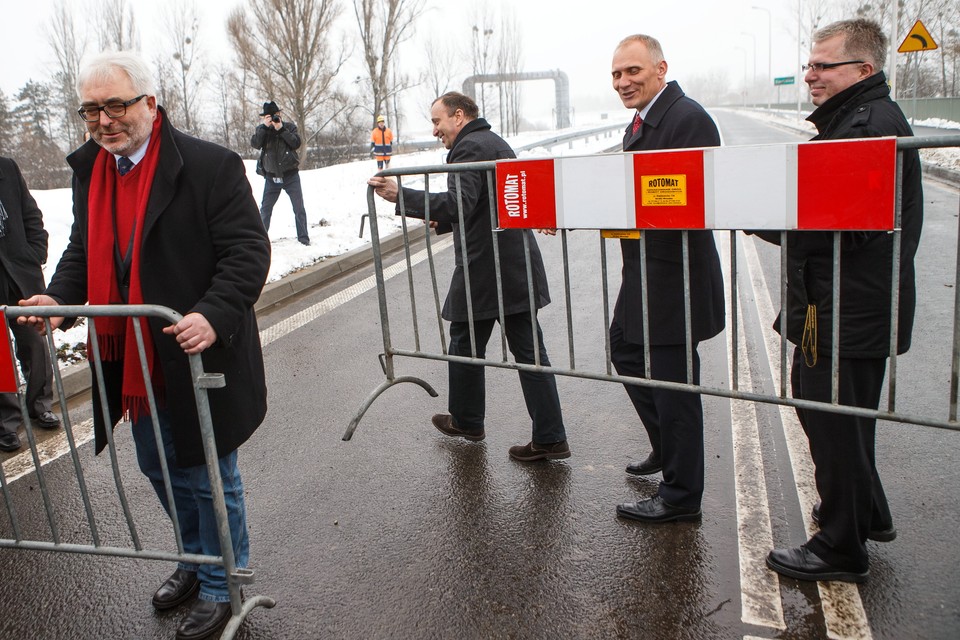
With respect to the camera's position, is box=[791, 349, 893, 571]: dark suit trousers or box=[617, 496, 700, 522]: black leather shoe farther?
box=[617, 496, 700, 522]: black leather shoe

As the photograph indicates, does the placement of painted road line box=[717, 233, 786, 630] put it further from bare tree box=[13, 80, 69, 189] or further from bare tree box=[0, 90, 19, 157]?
bare tree box=[0, 90, 19, 157]

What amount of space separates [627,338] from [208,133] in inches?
1453

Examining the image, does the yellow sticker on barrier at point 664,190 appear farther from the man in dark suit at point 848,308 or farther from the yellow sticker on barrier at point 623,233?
the man in dark suit at point 848,308

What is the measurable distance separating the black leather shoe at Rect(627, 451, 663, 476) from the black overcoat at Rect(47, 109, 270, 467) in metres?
1.96

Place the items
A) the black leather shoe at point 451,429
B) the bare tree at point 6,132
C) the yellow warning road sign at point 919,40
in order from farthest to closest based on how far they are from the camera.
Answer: the bare tree at point 6,132, the yellow warning road sign at point 919,40, the black leather shoe at point 451,429

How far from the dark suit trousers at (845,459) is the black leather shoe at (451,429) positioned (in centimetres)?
194

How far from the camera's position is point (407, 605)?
3.00 metres

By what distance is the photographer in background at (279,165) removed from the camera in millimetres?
10320

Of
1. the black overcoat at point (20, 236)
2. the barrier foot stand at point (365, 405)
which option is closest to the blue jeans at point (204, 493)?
the barrier foot stand at point (365, 405)

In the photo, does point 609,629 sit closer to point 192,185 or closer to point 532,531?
point 532,531

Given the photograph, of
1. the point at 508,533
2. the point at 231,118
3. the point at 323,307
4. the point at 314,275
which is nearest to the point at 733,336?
the point at 508,533

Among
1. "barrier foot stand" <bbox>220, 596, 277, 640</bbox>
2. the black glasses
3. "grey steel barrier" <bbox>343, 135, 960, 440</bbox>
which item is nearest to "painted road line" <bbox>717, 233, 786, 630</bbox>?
"grey steel barrier" <bbox>343, 135, 960, 440</bbox>

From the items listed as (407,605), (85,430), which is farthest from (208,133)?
(407,605)

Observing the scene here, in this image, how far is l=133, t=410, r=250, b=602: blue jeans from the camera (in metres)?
2.92
